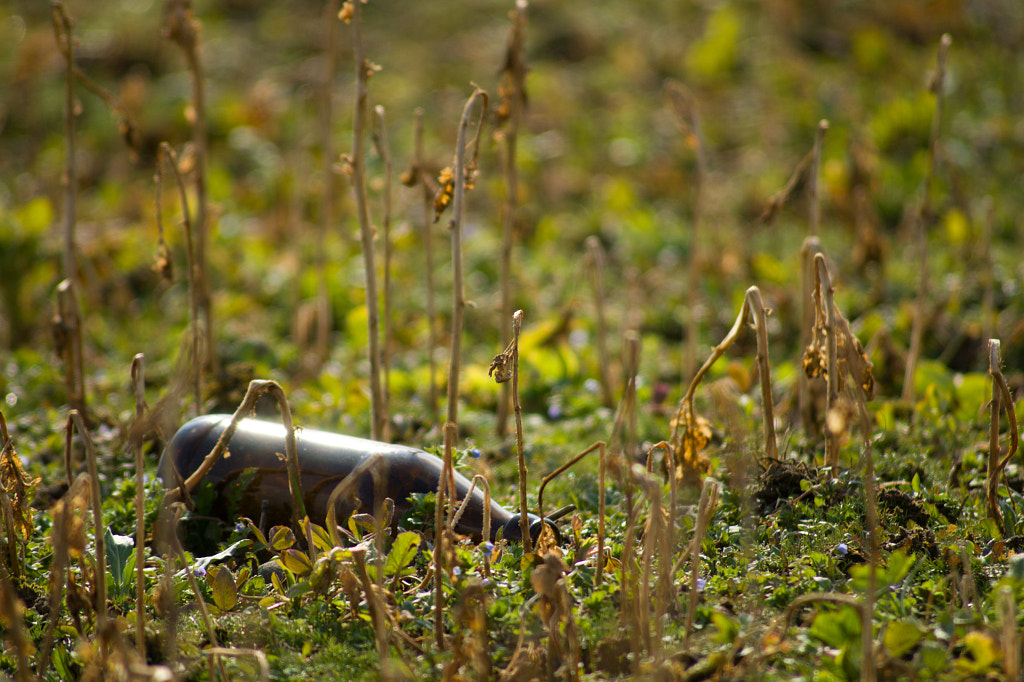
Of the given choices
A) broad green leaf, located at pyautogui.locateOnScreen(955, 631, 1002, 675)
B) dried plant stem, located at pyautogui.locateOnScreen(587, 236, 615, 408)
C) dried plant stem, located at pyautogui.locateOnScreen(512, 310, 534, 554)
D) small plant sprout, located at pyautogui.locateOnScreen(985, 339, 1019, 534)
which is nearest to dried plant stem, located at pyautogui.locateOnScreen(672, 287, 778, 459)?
dried plant stem, located at pyautogui.locateOnScreen(512, 310, 534, 554)

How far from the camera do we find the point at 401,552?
194 cm

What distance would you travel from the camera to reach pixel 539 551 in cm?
199

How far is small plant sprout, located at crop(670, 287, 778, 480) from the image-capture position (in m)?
2.15

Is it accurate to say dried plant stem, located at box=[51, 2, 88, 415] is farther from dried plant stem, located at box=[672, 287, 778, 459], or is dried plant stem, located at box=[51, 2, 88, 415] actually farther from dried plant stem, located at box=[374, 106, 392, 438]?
dried plant stem, located at box=[672, 287, 778, 459]

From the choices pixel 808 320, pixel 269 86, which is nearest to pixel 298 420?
pixel 808 320

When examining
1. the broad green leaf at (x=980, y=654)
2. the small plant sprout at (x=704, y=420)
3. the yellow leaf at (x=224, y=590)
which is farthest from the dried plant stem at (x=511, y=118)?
the broad green leaf at (x=980, y=654)

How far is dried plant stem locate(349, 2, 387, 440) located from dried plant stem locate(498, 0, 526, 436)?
0.51 m

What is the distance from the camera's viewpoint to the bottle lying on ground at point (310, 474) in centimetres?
221

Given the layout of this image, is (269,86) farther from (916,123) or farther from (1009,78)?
(1009,78)

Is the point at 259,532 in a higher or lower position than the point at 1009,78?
lower

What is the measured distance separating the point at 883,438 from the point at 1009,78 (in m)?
5.26

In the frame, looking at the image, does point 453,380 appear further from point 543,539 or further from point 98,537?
point 98,537

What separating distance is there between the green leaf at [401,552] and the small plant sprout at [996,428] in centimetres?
143

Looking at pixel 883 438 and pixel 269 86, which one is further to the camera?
pixel 269 86
